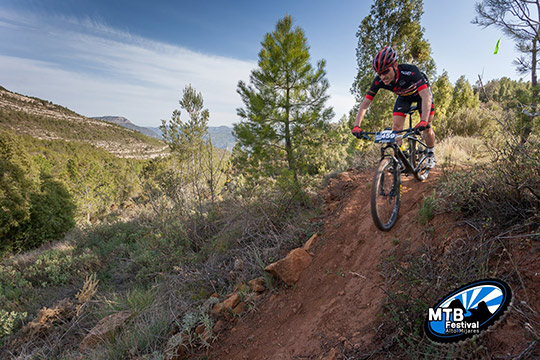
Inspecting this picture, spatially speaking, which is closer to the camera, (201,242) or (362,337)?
(362,337)

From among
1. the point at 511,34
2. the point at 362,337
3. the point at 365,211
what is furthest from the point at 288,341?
the point at 511,34

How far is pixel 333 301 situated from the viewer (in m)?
2.54

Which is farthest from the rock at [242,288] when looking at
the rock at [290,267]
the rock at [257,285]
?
the rock at [290,267]

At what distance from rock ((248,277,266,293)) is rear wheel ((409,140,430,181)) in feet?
9.19

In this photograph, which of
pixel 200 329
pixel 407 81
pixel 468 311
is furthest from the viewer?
pixel 407 81

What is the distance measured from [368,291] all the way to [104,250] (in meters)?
9.43

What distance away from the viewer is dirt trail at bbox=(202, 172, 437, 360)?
84.1 inches

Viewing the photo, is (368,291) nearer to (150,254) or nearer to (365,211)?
(365,211)

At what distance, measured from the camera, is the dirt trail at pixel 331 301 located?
84.1 inches

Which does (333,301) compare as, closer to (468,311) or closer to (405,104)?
(468,311)

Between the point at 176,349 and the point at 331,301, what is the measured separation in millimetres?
1819

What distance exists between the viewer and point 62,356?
3.34 m

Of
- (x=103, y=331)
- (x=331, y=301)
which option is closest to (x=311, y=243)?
(x=331, y=301)

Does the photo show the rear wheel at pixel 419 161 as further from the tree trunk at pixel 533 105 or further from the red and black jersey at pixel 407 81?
the tree trunk at pixel 533 105
